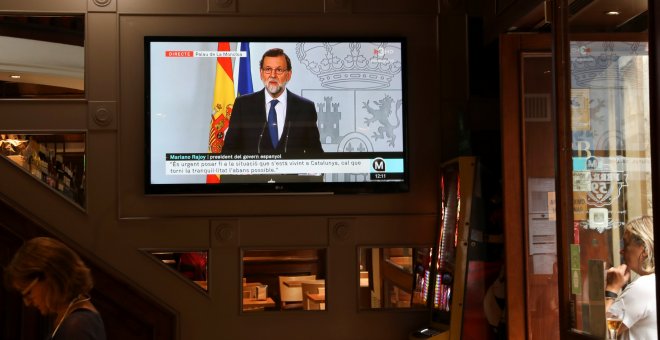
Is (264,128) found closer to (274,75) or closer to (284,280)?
(274,75)

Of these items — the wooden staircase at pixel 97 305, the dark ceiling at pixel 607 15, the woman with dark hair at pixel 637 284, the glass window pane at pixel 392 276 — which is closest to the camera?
the woman with dark hair at pixel 637 284

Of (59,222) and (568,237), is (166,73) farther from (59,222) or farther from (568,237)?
(568,237)

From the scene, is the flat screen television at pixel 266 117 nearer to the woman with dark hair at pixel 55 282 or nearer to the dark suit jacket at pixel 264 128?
the dark suit jacket at pixel 264 128

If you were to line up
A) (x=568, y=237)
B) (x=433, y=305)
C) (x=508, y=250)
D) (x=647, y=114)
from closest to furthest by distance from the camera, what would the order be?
(x=647, y=114)
(x=568, y=237)
(x=508, y=250)
(x=433, y=305)

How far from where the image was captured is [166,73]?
19.0 feet

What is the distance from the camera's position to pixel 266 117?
587cm

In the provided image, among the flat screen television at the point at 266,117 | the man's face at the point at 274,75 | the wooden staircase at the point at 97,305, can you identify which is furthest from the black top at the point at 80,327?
the man's face at the point at 274,75

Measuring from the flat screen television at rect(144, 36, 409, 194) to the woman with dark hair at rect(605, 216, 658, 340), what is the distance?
2.35 m

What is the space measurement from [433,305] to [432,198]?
0.82 metres

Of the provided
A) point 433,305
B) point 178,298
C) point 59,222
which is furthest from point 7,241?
point 433,305

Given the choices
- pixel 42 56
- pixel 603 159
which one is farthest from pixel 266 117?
pixel 603 159

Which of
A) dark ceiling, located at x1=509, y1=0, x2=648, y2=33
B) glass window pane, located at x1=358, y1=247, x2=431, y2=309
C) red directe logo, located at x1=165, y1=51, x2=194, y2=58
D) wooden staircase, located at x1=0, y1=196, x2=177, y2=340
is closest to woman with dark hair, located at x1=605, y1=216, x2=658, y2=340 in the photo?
dark ceiling, located at x1=509, y1=0, x2=648, y2=33

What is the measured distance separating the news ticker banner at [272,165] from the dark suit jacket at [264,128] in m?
0.07

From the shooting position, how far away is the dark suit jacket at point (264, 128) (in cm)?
582
